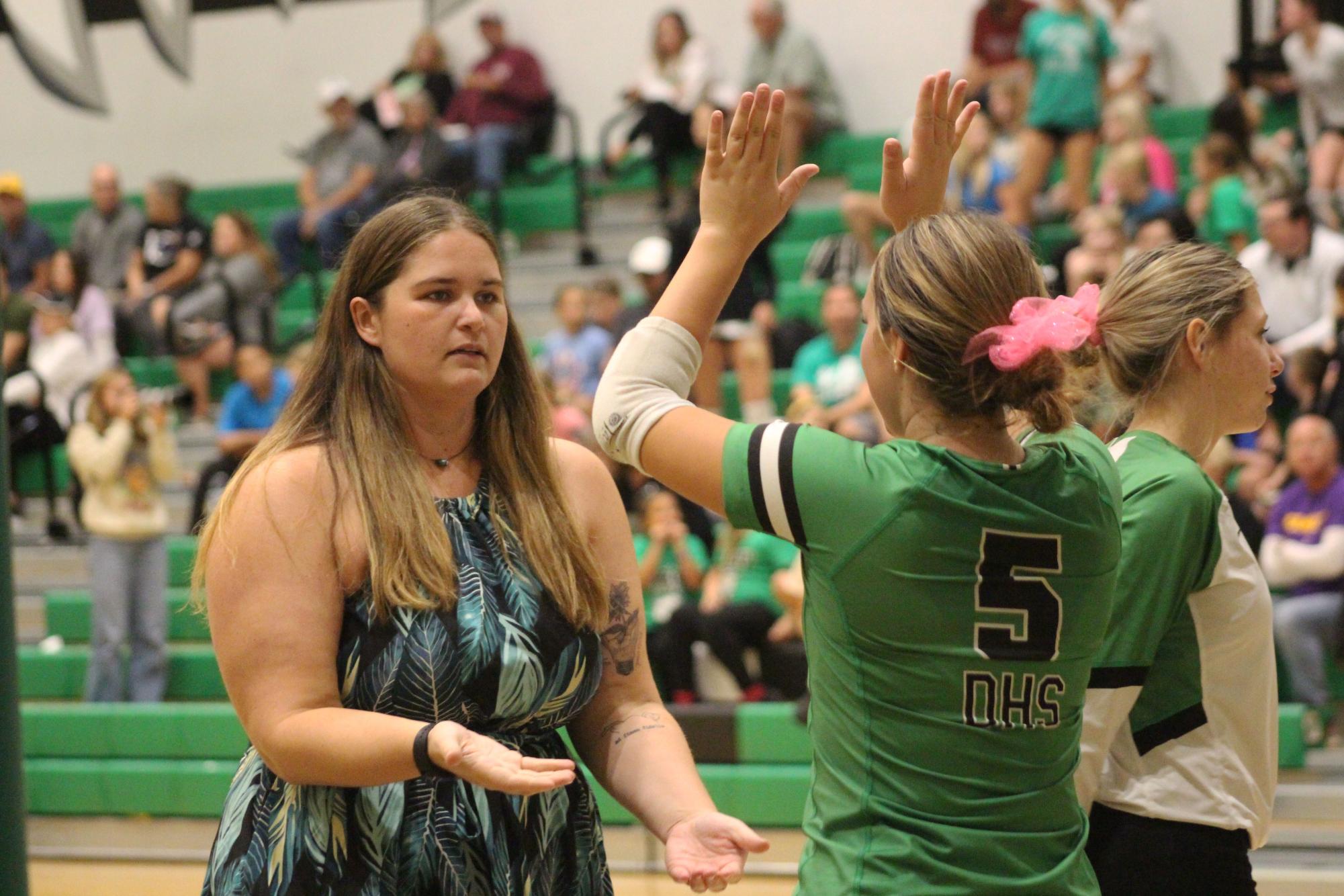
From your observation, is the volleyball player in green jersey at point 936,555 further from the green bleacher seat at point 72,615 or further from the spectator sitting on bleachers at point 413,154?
the spectator sitting on bleachers at point 413,154

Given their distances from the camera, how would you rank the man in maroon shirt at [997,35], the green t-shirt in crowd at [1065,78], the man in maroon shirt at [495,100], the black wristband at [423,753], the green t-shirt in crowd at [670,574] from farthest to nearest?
the man in maroon shirt at [495,100], the man in maroon shirt at [997,35], the green t-shirt in crowd at [1065,78], the green t-shirt in crowd at [670,574], the black wristband at [423,753]

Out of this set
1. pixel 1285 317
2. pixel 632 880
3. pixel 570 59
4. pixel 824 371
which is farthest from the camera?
pixel 570 59

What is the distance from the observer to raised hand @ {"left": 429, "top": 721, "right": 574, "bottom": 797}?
1613mm

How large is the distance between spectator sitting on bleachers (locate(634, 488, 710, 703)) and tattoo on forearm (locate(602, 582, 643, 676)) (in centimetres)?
427

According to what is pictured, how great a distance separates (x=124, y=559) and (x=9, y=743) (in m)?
5.28

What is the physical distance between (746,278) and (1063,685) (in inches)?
281

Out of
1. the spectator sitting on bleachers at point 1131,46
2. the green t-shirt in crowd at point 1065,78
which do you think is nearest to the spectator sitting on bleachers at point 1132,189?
the green t-shirt in crowd at point 1065,78

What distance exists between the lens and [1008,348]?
1.60 m

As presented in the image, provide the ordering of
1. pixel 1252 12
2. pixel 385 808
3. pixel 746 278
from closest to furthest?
pixel 385 808 → pixel 746 278 → pixel 1252 12

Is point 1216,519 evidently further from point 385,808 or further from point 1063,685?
point 385,808

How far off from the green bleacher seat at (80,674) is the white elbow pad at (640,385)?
638cm

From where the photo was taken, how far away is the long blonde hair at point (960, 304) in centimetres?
164

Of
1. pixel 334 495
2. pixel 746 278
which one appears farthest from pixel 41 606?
pixel 334 495

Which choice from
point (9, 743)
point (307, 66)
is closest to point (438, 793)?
point (9, 743)
